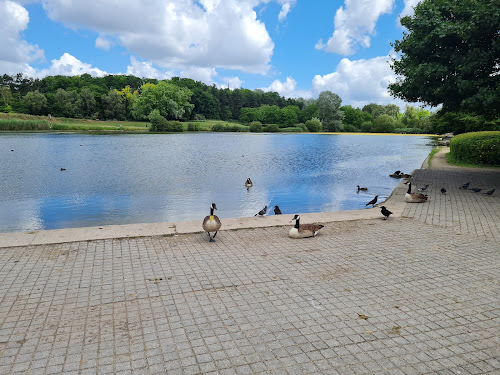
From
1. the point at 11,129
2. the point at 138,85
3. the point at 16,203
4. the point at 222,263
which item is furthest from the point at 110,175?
the point at 138,85

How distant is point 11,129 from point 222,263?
257ft

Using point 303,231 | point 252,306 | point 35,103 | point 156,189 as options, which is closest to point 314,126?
point 35,103

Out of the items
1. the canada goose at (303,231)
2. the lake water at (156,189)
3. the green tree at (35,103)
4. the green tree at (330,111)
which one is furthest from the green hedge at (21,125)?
the green tree at (330,111)

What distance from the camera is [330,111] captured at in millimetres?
120750

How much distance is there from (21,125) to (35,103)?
22529 mm

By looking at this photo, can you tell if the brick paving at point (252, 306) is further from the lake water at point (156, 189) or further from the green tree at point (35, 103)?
the green tree at point (35, 103)

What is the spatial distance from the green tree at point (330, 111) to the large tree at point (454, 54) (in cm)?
10503

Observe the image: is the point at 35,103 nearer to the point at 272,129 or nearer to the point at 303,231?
the point at 272,129

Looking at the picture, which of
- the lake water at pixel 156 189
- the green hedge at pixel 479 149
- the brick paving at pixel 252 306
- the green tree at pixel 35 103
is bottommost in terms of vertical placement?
the lake water at pixel 156 189

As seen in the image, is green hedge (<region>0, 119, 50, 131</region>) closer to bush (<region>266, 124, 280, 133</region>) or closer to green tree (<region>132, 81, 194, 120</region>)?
green tree (<region>132, 81, 194, 120</region>)

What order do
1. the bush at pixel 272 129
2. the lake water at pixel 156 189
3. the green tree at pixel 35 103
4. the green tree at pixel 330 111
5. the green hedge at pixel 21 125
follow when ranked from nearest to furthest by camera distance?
the lake water at pixel 156 189 → the green hedge at pixel 21 125 → the green tree at pixel 35 103 → the bush at pixel 272 129 → the green tree at pixel 330 111

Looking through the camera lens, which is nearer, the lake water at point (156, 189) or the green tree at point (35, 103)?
the lake water at point (156, 189)

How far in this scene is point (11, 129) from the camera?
225 ft

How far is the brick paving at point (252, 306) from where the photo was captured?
13.2 ft
